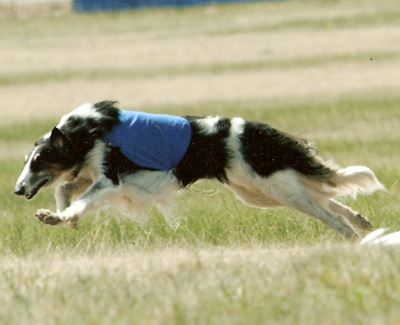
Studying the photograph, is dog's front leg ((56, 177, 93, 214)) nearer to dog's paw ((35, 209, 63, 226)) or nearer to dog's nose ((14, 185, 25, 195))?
dog's nose ((14, 185, 25, 195))

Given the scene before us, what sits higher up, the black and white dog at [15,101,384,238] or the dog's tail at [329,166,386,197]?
the black and white dog at [15,101,384,238]

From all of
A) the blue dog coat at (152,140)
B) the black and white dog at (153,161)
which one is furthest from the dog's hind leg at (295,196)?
the blue dog coat at (152,140)

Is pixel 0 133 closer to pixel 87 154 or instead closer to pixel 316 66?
pixel 316 66

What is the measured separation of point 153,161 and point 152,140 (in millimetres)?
158

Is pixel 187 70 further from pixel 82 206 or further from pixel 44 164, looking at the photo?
pixel 82 206

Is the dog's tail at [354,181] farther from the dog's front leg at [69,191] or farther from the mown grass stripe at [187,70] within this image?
the mown grass stripe at [187,70]

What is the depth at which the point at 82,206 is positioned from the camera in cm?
830

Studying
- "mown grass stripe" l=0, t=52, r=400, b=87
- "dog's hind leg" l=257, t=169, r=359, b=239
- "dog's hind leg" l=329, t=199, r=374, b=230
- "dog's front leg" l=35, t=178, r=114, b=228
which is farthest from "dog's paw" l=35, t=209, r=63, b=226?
"mown grass stripe" l=0, t=52, r=400, b=87

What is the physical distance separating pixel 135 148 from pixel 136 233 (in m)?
0.88

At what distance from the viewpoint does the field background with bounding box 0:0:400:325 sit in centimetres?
564

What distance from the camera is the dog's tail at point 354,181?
9.00 metres

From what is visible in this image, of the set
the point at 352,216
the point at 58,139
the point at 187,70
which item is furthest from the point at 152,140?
the point at 187,70

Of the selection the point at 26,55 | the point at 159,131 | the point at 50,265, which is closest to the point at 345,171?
the point at 159,131

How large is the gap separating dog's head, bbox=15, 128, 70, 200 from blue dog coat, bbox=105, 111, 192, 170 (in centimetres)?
34
